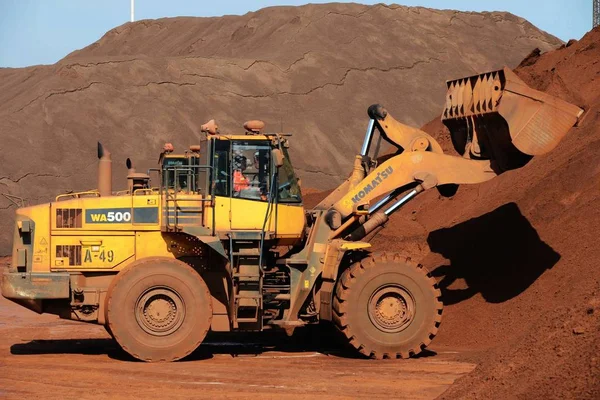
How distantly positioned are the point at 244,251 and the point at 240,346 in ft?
7.55

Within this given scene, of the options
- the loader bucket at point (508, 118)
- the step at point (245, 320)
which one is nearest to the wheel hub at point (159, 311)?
the step at point (245, 320)

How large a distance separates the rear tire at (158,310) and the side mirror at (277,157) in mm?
1908

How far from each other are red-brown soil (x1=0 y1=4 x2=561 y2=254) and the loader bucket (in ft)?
77.0

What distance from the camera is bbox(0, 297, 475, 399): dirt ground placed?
40.5ft

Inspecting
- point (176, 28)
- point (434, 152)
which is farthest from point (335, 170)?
point (434, 152)

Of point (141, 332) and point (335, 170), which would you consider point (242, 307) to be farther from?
point (335, 170)

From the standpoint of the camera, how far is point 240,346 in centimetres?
1695

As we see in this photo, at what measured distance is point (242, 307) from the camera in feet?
49.7

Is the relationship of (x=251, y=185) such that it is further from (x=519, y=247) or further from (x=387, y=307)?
(x=519, y=247)

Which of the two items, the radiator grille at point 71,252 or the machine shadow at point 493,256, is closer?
the radiator grille at point 71,252

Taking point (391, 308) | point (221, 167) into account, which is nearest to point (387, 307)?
point (391, 308)

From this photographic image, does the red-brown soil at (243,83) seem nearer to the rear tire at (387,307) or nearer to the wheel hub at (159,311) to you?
the wheel hub at (159,311)

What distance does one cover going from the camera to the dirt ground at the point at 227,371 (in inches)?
486

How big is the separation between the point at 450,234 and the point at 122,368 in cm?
776
